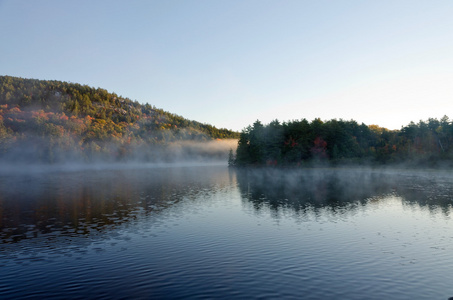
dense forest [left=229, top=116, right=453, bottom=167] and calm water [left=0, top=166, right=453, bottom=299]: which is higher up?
dense forest [left=229, top=116, right=453, bottom=167]

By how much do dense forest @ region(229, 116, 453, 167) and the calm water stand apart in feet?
384

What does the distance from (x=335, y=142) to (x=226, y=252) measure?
514 feet

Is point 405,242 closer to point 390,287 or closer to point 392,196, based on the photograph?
point 390,287

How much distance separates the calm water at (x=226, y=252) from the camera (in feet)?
59.4

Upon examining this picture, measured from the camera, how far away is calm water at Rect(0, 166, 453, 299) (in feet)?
59.4

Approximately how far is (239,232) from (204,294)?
15.7 meters

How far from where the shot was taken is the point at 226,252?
25531mm

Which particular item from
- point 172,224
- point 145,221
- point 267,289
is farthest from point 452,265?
point 145,221

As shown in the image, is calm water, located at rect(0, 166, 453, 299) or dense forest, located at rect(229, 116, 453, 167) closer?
calm water, located at rect(0, 166, 453, 299)

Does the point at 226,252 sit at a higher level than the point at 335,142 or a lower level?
lower

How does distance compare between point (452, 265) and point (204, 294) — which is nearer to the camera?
point (204, 294)

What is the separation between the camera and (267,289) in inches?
712

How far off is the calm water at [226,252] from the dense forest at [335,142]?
11719 cm

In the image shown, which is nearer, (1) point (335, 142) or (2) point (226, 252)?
(2) point (226, 252)
